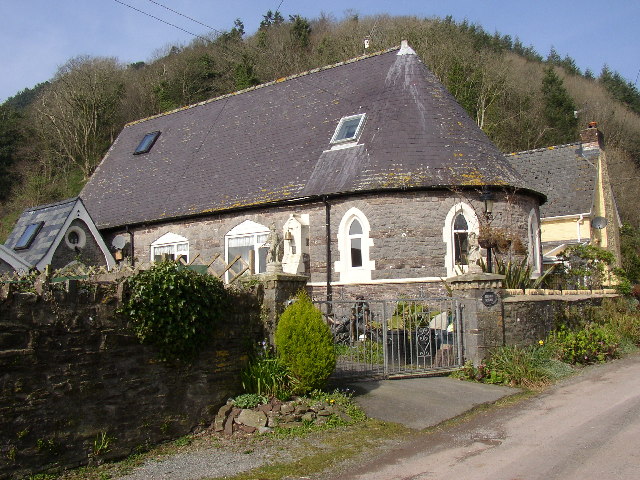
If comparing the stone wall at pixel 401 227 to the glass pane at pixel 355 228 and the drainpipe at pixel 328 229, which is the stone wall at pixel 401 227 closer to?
the drainpipe at pixel 328 229

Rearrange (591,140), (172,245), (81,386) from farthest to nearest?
(591,140) → (172,245) → (81,386)

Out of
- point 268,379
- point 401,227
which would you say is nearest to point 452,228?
point 401,227

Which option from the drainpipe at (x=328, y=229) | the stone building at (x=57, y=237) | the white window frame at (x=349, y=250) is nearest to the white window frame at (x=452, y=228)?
the white window frame at (x=349, y=250)

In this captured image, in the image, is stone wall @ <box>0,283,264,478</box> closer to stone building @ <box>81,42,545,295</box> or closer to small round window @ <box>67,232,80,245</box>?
stone building @ <box>81,42,545,295</box>

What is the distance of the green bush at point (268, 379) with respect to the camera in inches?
348

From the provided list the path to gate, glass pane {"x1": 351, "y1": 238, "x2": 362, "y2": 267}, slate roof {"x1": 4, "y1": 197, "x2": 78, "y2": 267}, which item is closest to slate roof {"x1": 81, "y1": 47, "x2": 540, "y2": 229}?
glass pane {"x1": 351, "y1": 238, "x2": 362, "y2": 267}

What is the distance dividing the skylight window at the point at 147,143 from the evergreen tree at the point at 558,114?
29297 mm

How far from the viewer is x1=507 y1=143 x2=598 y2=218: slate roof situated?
2672 cm

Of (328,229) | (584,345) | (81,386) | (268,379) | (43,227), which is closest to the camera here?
(81,386)

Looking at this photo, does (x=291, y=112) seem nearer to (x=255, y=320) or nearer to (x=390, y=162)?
(x=390, y=162)

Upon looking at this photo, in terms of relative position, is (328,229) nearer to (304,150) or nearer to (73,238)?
(304,150)

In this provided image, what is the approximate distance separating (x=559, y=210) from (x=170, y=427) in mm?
23325

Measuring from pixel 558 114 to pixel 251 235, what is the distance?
1337 inches

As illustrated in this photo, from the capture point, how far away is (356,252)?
17.2 meters
